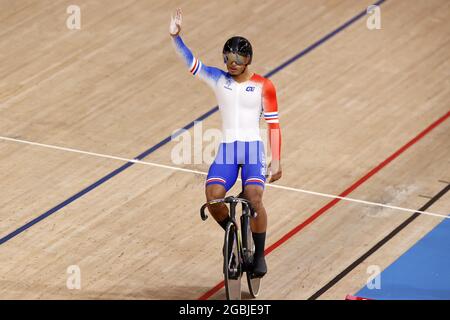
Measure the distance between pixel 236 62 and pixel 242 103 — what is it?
0.30 metres

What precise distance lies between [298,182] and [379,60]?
2.60 meters

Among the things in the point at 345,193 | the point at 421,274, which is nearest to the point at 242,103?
the point at 421,274

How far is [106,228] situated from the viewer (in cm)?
902

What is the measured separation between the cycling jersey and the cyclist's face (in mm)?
108

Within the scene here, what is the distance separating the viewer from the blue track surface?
8297mm

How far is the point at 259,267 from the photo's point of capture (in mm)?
7988

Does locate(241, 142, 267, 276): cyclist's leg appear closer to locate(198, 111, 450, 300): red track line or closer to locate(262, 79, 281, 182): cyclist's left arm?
locate(262, 79, 281, 182): cyclist's left arm

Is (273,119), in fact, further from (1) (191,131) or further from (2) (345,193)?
(1) (191,131)

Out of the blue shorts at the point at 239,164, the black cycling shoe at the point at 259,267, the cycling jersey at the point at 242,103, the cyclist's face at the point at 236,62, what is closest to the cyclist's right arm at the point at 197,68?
A: the cycling jersey at the point at 242,103

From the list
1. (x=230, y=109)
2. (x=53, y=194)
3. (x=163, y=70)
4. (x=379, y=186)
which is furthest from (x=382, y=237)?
(x=163, y=70)

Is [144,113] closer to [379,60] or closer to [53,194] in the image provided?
[53,194]

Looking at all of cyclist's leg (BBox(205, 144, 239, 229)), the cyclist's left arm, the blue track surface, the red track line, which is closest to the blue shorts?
cyclist's leg (BBox(205, 144, 239, 229))

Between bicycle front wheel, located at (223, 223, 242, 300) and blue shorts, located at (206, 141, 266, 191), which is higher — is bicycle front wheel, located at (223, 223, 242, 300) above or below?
below

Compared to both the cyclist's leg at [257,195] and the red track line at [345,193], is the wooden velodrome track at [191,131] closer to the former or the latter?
the red track line at [345,193]
